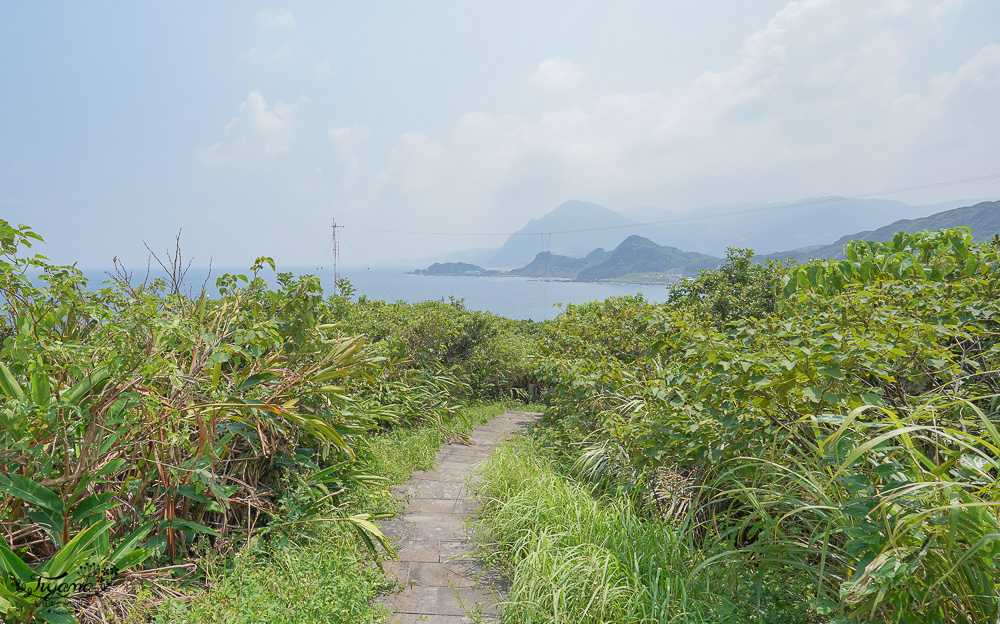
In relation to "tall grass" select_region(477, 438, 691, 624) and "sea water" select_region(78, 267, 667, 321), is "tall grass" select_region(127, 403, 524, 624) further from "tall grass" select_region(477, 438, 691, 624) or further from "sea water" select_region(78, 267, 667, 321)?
"sea water" select_region(78, 267, 667, 321)

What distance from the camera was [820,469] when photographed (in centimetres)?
188

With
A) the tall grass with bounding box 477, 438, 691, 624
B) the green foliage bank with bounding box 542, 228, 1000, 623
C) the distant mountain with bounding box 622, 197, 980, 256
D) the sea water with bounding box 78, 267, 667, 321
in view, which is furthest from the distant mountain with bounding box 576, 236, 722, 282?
the distant mountain with bounding box 622, 197, 980, 256

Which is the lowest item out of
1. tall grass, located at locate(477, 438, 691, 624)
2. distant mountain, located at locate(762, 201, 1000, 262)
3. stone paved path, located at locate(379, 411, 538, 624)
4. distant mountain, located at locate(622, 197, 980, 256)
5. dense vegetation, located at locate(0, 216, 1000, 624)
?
stone paved path, located at locate(379, 411, 538, 624)

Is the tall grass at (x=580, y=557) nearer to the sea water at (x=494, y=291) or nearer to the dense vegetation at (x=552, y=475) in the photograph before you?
the dense vegetation at (x=552, y=475)

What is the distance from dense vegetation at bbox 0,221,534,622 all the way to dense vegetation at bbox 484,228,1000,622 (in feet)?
4.34

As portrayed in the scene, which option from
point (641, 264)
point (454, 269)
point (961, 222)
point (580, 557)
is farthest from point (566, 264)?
point (580, 557)

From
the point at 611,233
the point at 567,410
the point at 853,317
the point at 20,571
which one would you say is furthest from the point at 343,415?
the point at 611,233

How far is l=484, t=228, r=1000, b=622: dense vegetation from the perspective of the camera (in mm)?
1386

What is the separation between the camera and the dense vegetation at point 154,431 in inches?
67.7

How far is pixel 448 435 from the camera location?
5582 mm

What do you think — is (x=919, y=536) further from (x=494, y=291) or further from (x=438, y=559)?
(x=494, y=291)

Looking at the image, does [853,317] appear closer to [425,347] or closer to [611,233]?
[425,347]

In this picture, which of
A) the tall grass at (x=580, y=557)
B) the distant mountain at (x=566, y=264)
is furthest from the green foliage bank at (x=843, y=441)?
the distant mountain at (x=566, y=264)

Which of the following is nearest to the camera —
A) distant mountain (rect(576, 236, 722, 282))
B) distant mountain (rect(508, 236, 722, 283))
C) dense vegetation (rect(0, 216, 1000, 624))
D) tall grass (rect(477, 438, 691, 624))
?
dense vegetation (rect(0, 216, 1000, 624))
